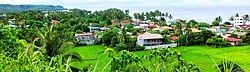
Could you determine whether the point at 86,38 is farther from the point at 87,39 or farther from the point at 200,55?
the point at 200,55

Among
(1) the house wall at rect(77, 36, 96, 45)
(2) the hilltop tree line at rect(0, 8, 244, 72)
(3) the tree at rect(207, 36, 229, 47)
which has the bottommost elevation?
(1) the house wall at rect(77, 36, 96, 45)

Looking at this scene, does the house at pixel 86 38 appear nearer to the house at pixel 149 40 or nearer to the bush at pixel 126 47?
the house at pixel 149 40

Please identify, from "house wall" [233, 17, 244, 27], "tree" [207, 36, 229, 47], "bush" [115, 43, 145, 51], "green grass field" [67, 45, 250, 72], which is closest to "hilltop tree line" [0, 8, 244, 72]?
"bush" [115, 43, 145, 51]

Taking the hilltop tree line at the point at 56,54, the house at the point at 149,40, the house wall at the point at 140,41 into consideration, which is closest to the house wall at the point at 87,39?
the hilltop tree line at the point at 56,54

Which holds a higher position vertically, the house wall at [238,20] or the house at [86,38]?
the house at [86,38]

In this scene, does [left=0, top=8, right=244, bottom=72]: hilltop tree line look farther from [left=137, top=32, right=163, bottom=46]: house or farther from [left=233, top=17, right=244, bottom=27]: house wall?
[left=233, top=17, right=244, bottom=27]: house wall

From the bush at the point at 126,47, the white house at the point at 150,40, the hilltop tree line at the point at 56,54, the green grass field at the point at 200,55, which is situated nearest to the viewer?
the hilltop tree line at the point at 56,54

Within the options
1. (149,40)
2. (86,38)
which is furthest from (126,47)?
(86,38)

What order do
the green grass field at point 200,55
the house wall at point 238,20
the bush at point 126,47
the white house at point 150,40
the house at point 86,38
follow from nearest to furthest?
the green grass field at point 200,55 < the bush at point 126,47 < the white house at point 150,40 < the house at point 86,38 < the house wall at point 238,20

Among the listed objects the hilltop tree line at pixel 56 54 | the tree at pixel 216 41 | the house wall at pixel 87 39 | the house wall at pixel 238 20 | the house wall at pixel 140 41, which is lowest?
the house wall at pixel 238 20

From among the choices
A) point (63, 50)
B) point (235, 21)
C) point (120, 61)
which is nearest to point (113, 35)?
point (63, 50)

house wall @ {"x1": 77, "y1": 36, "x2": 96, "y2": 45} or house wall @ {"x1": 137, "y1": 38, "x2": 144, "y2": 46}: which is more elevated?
house wall @ {"x1": 137, "y1": 38, "x2": 144, "y2": 46}
